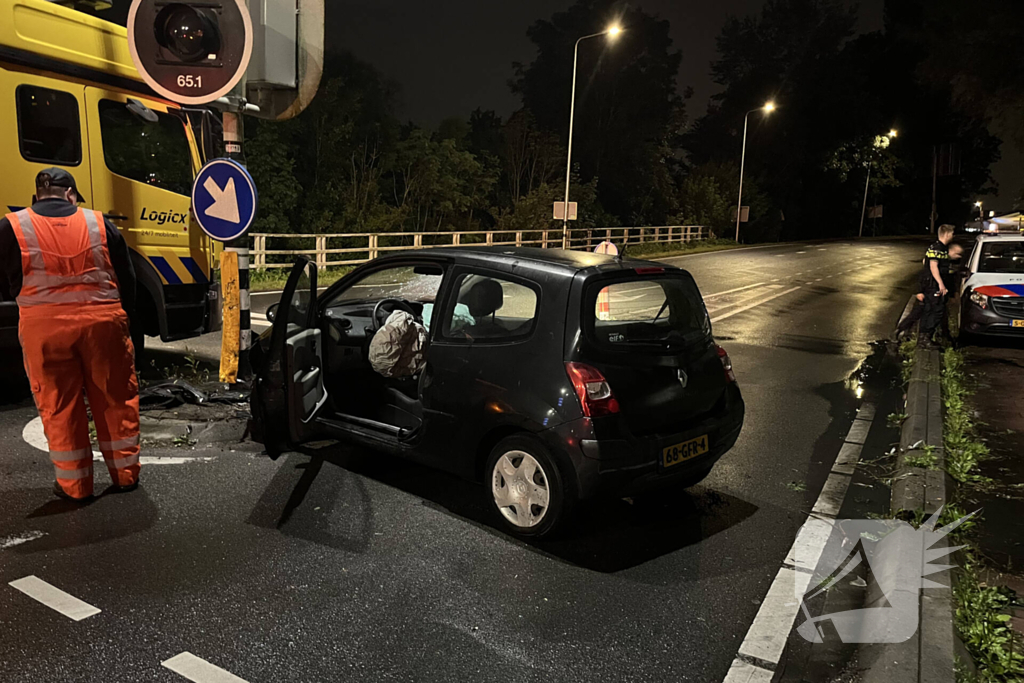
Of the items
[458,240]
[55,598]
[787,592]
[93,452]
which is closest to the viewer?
[55,598]

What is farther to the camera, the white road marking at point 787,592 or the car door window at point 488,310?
the car door window at point 488,310

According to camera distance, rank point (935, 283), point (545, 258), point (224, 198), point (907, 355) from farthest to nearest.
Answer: point (907, 355)
point (935, 283)
point (224, 198)
point (545, 258)

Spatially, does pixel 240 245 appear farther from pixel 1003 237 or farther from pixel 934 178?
pixel 934 178

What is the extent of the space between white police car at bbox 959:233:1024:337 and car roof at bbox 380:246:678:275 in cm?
813

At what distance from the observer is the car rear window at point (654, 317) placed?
170 inches

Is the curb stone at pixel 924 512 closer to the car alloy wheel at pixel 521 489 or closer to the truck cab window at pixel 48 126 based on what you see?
the car alloy wheel at pixel 521 489

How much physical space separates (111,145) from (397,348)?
4226 millimetres

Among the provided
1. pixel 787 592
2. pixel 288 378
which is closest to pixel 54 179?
pixel 288 378

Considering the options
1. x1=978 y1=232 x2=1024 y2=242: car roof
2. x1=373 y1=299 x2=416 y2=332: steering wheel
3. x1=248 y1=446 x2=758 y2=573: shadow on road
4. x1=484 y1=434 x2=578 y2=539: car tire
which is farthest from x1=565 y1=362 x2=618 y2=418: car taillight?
x1=978 y1=232 x2=1024 y2=242: car roof

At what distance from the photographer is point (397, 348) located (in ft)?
17.1

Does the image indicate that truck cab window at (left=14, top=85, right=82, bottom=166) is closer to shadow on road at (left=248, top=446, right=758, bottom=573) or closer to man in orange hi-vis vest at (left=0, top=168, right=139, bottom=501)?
man in orange hi-vis vest at (left=0, top=168, right=139, bottom=501)

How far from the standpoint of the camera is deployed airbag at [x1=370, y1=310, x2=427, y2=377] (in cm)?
519

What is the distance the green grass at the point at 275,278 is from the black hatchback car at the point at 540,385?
11.9 m

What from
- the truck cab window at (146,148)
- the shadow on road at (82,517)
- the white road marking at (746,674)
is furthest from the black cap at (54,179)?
the white road marking at (746,674)
